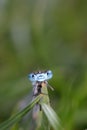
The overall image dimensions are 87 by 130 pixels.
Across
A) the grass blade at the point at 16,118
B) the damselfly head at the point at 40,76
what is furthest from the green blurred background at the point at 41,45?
the grass blade at the point at 16,118

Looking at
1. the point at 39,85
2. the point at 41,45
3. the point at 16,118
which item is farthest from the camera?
the point at 41,45

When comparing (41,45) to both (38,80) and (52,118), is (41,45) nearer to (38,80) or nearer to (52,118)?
(38,80)

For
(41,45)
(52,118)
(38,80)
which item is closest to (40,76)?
(38,80)

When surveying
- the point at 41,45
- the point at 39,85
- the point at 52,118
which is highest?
the point at 41,45

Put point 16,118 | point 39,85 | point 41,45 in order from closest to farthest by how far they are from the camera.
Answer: point 16,118 < point 39,85 < point 41,45

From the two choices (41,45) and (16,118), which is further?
(41,45)

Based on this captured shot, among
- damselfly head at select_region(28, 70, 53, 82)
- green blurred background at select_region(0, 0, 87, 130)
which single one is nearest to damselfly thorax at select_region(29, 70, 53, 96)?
damselfly head at select_region(28, 70, 53, 82)

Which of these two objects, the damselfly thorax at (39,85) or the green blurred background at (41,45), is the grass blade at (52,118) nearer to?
the damselfly thorax at (39,85)

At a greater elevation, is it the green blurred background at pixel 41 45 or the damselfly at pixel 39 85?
the green blurred background at pixel 41 45

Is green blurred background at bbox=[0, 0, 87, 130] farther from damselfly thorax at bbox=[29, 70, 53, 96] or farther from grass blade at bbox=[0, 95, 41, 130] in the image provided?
grass blade at bbox=[0, 95, 41, 130]
